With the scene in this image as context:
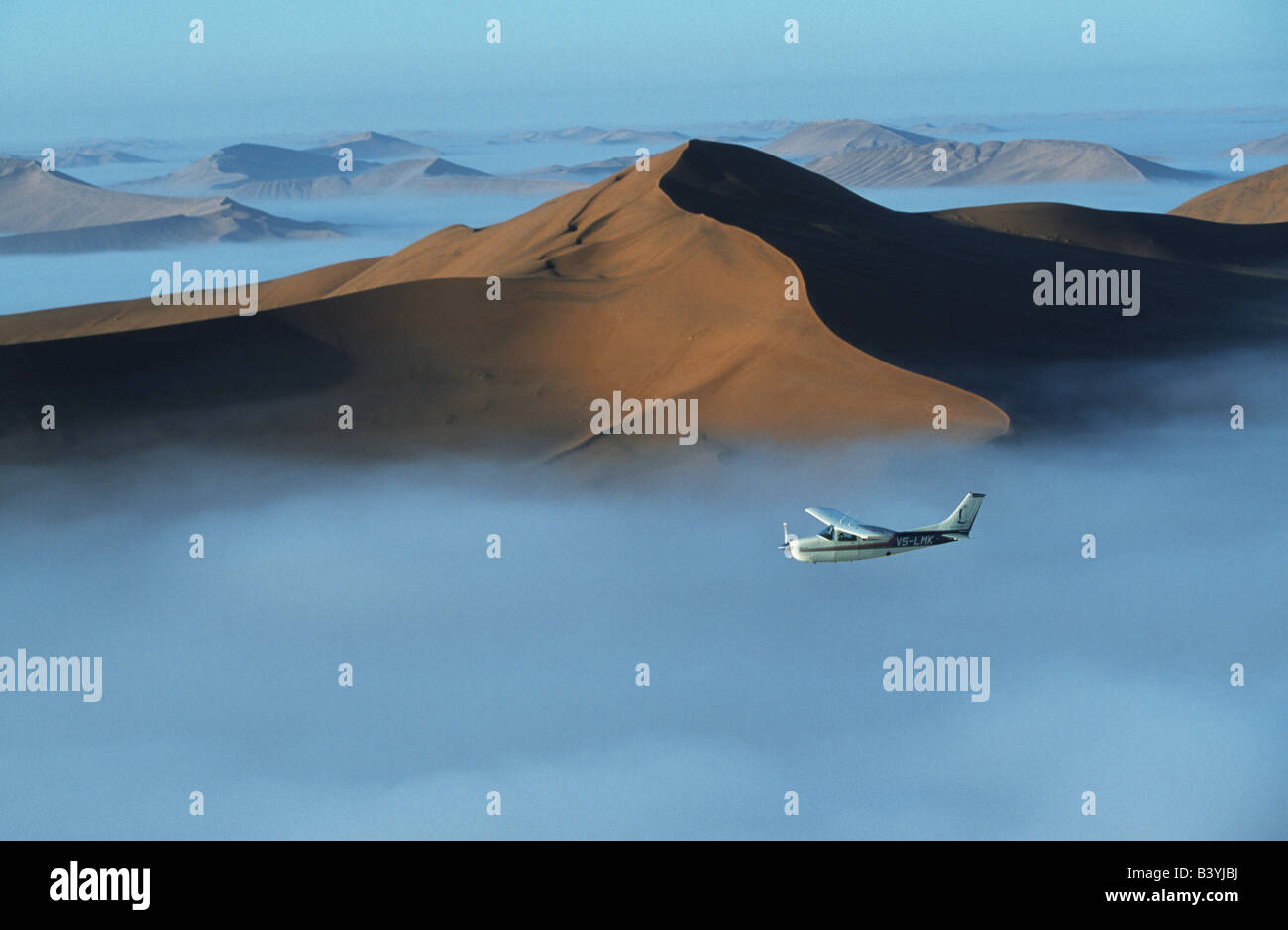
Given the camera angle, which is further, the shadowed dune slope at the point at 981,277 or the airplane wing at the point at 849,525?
the shadowed dune slope at the point at 981,277

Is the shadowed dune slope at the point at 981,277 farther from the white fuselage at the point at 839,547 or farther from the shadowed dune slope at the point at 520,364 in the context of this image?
the white fuselage at the point at 839,547

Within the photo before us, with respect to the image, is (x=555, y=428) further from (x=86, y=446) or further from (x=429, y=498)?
(x=86, y=446)

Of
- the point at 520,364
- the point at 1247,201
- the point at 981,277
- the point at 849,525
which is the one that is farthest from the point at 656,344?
the point at 1247,201

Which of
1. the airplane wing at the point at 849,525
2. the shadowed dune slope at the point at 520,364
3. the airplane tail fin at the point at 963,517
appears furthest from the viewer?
the shadowed dune slope at the point at 520,364

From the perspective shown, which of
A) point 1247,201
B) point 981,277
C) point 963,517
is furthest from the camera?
point 1247,201

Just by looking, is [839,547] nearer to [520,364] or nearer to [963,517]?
[963,517]

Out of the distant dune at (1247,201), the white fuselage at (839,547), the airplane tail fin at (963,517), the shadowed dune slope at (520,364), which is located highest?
the distant dune at (1247,201)

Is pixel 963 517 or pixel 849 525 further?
pixel 963 517

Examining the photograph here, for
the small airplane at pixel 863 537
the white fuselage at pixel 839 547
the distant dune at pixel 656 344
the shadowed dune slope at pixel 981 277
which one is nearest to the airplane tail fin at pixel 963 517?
the small airplane at pixel 863 537
